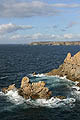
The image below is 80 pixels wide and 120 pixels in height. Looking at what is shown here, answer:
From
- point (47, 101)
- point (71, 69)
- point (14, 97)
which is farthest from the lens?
point (71, 69)

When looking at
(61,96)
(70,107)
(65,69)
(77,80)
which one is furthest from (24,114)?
(65,69)

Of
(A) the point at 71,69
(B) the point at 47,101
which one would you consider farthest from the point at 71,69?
(B) the point at 47,101

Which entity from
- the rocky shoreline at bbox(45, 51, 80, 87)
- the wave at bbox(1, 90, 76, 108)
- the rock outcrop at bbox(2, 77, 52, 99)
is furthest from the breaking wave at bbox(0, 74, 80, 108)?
the rocky shoreline at bbox(45, 51, 80, 87)

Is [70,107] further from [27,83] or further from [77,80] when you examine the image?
[77,80]

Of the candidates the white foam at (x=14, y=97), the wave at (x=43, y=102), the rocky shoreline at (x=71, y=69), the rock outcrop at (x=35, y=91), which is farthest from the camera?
the rocky shoreline at (x=71, y=69)

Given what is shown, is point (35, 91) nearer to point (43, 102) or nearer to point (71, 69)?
point (43, 102)

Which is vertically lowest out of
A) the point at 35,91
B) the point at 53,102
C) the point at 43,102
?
the point at 53,102

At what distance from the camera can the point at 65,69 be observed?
87625 mm

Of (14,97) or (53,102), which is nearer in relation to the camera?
(53,102)

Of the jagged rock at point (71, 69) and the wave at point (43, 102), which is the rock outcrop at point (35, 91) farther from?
the jagged rock at point (71, 69)

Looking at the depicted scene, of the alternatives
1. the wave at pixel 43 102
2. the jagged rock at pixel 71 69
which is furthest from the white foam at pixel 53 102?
the jagged rock at pixel 71 69

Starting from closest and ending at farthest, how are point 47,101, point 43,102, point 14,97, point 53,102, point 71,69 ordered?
point 43,102
point 53,102
point 47,101
point 14,97
point 71,69

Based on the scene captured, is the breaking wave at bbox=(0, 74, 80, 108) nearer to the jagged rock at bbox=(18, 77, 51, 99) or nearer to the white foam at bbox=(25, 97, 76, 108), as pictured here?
the white foam at bbox=(25, 97, 76, 108)

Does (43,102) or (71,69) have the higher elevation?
(71,69)
